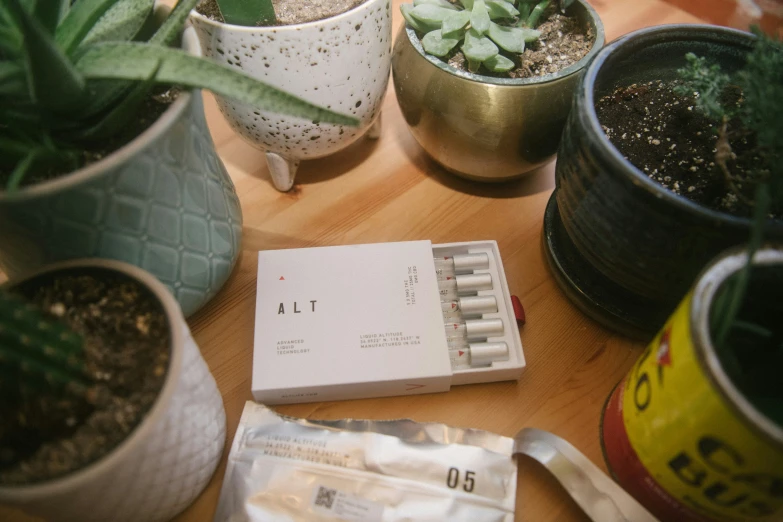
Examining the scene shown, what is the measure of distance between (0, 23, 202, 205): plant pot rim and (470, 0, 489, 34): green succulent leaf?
0.24m

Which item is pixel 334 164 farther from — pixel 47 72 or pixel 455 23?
pixel 47 72

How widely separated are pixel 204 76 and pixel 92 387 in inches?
7.2

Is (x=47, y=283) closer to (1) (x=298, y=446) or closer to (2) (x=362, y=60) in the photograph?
(1) (x=298, y=446)

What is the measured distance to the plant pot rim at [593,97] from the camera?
13.0 inches

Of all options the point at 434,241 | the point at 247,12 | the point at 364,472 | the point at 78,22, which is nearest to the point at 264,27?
the point at 247,12

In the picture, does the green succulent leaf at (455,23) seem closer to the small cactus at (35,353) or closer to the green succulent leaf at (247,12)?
the green succulent leaf at (247,12)

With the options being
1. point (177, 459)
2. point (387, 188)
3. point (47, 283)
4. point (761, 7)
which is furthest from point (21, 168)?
point (761, 7)

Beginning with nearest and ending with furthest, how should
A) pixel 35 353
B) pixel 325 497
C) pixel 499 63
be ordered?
pixel 35 353
pixel 325 497
pixel 499 63

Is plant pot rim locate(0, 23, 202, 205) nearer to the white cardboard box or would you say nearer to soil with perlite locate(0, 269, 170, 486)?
soil with perlite locate(0, 269, 170, 486)

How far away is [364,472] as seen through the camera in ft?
1.26

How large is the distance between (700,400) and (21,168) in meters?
0.38

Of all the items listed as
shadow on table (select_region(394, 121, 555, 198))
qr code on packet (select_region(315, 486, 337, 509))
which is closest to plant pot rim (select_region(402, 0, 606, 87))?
shadow on table (select_region(394, 121, 555, 198))

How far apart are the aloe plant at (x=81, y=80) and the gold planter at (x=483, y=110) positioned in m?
0.19

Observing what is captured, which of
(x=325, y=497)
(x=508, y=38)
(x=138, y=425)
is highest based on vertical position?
(x=508, y=38)
